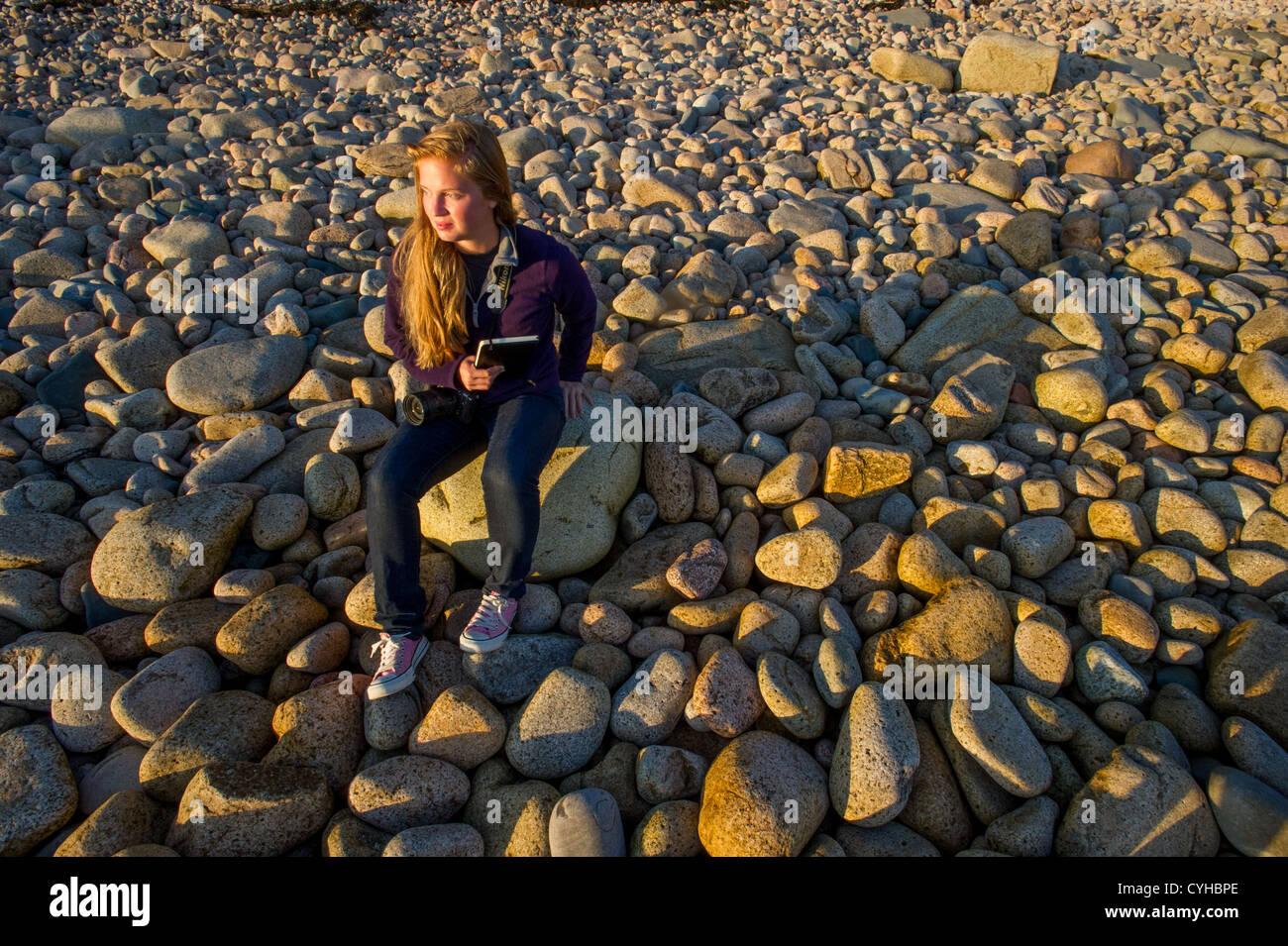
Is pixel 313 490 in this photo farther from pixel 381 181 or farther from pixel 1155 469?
pixel 1155 469

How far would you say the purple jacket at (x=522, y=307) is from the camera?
3449 mm

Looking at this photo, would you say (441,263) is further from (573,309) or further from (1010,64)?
(1010,64)

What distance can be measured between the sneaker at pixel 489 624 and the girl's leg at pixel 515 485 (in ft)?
0.15

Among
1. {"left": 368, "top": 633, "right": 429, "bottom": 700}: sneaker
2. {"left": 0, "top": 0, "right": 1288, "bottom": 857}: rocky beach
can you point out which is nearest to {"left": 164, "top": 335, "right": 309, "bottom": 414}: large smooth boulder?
{"left": 0, "top": 0, "right": 1288, "bottom": 857}: rocky beach

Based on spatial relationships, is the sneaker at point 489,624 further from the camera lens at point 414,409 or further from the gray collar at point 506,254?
the gray collar at point 506,254

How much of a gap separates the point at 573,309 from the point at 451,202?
2.64 feet

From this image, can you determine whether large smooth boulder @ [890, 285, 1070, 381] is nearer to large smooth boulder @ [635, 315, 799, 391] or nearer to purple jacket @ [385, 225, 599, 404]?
large smooth boulder @ [635, 315, 799, 391]

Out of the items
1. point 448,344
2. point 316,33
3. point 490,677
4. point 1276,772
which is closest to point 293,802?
point 490,677

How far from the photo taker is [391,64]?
31.9 ft

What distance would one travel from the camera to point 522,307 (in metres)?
3.51

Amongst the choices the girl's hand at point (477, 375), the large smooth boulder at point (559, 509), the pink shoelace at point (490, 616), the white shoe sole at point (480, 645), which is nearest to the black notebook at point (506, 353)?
the girl's hand at point (477, 375)

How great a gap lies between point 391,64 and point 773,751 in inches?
412

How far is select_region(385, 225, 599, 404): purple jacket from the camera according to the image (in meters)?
3.45

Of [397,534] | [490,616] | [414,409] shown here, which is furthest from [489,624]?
[414,409]
